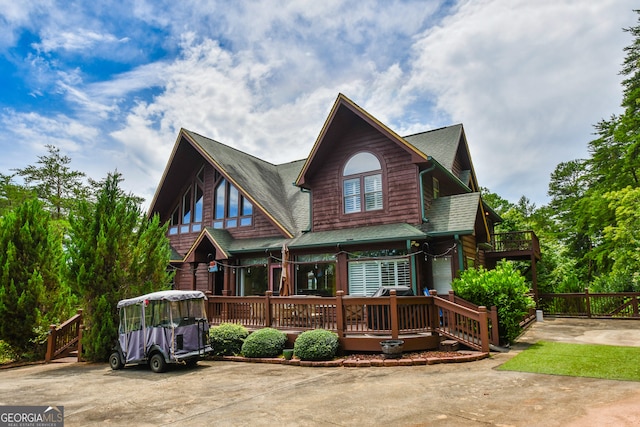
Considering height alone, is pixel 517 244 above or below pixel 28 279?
above

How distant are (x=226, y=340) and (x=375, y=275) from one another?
19.2 ft

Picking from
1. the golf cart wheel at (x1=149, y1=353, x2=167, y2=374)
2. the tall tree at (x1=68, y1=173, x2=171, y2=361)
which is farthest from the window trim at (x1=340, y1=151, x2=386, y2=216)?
the golf cart wheel at (x1=149, y1=353, x2=167, y2=374)

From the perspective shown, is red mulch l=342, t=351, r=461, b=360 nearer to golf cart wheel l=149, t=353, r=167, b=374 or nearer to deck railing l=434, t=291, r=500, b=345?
deck railing l=434, t=291, r=500, b=345

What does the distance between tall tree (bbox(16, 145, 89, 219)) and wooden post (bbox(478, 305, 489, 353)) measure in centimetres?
3012

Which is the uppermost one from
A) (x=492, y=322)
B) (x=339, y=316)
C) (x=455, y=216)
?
(x=455, y=216)

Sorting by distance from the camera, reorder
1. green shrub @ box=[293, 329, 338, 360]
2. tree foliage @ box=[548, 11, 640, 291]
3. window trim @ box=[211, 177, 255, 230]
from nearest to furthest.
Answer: green shrub @ box=[293, 329, 338, 360] < window trim @ box=[211, 177, 255, 230] < tree foliage @ box=[548, 11, 640, 291]

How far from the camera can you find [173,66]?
15.0 m

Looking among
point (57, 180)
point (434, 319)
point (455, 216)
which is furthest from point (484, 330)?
A: point (57, 180)

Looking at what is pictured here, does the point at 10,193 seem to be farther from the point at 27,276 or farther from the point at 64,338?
the point at 64,338

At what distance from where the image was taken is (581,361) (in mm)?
8516

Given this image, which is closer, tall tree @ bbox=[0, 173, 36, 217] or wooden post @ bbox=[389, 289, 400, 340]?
wooden post @ bbox=[389, 289, 400, 340]

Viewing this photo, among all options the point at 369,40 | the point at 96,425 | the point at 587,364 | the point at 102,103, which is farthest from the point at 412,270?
the point at 102,103

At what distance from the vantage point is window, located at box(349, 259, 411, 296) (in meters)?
14.4

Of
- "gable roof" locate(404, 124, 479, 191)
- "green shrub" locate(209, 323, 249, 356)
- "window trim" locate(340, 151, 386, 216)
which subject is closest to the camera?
"green shrub" locate(209, 323, 249, 356)
